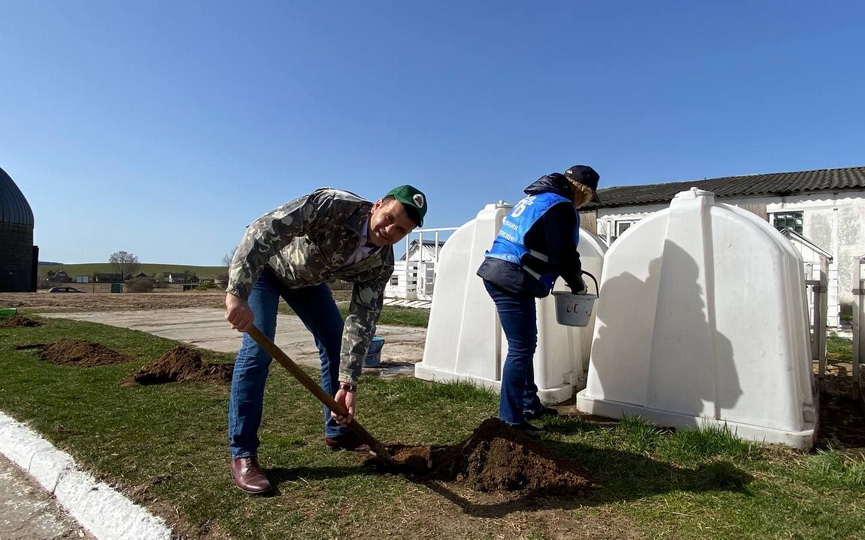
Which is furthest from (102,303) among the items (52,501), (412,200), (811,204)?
(811,204)

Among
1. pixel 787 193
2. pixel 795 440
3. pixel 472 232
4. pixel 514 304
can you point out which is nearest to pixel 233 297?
pixel 514 304

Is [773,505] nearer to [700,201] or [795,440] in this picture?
[795,440]

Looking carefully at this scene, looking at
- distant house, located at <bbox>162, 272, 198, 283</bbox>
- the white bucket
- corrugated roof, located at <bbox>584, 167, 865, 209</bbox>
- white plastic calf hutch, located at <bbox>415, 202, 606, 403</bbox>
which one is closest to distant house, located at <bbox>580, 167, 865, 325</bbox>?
corrugated roof, located at <bbox>584, 167, 865, 209</bbox>

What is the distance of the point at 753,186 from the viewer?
2080 cm

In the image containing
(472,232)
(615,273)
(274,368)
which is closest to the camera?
(615,273)

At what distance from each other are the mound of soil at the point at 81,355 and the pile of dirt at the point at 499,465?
4.67 meters

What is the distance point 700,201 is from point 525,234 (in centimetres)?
121

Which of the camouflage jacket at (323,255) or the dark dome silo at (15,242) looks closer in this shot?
the camouflage jacket at (323,255)

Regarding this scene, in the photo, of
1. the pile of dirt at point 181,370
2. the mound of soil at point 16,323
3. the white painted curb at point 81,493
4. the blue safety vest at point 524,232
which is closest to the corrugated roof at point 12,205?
the mound of soil at point 16,323

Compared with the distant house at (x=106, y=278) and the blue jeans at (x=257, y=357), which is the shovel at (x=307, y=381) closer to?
the blue jeans at (x=257, y=357)

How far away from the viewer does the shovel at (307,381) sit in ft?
7.88

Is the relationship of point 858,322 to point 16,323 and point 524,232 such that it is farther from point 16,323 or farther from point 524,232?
point 16,323

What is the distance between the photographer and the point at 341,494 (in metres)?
2.40

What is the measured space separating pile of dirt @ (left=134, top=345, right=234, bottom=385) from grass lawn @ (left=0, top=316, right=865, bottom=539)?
785mm
